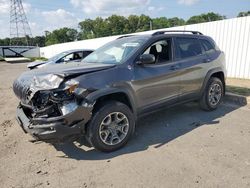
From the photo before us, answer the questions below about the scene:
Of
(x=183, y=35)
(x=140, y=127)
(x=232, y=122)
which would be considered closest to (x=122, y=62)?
(x=140, y=127)

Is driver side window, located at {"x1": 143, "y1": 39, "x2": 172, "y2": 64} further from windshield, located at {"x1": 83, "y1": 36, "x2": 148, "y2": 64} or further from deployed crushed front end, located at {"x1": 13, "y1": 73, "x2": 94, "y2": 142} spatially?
deployed crushed front end, located at {"x1": 13, "y1": 73, "x2": 94, "y2": 142}

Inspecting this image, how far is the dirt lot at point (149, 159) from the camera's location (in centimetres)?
328

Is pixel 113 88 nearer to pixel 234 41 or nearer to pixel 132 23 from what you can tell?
pixel 234 41

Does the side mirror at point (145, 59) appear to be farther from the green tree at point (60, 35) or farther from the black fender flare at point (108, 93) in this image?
the green tree at point (60, 35)

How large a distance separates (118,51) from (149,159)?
2.13 metres

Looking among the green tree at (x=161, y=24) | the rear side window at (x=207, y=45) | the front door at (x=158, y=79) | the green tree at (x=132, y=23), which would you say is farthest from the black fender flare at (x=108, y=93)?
the green tree at (x=132, y=23)

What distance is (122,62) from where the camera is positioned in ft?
14.1

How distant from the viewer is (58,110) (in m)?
3.70

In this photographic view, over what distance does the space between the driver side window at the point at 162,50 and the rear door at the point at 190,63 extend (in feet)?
0.58

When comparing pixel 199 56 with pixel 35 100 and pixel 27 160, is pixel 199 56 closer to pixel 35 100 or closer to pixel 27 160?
pixel 35 100

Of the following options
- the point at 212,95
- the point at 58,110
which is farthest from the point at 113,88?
the point at 212,95

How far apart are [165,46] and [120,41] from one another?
937 millimetres

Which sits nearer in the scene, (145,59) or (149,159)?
(149,159)

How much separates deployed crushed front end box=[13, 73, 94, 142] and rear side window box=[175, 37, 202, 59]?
240 cm
